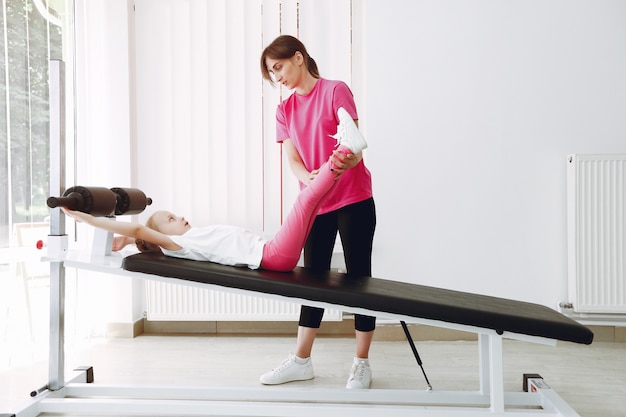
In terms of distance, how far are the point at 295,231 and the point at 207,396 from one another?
26.0 inches

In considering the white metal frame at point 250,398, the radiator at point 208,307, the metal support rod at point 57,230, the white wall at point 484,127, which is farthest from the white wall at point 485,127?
the metal support rod at point 57,230

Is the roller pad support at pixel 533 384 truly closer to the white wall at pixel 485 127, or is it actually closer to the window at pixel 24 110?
the white wall at pixel 485 127

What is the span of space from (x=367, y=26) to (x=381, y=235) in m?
1.12

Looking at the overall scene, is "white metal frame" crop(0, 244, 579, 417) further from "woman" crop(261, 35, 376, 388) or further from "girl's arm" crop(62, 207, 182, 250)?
"woman" crop(261, 35, 376, 388)

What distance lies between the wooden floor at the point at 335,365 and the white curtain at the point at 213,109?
690 mm

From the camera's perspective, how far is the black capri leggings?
6.84ft

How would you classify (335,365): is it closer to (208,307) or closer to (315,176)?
(208,307)

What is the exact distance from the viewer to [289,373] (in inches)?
87.3

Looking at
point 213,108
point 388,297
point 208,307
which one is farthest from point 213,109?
point 388,297

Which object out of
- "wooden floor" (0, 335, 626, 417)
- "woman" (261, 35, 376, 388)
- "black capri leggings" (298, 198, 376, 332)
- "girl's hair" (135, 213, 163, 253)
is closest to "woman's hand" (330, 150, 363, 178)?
"woman" (261, 35, 376, 388)

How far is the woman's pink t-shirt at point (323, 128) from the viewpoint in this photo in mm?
2016

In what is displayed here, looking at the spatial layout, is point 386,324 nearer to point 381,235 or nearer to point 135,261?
point 381,235

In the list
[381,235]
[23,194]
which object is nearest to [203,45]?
[23,194]

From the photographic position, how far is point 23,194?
2.33 metres
